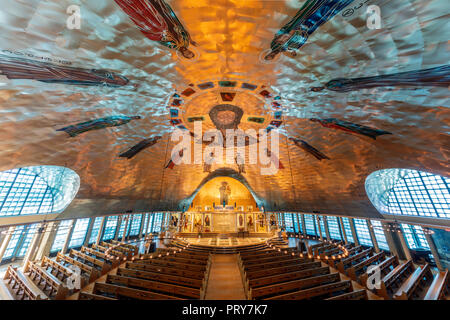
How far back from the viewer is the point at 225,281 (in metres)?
8.91

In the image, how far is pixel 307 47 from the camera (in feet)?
12.3

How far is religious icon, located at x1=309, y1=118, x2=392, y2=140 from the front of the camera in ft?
21.8

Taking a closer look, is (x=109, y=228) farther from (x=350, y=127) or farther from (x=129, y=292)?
(x=350, y=127)

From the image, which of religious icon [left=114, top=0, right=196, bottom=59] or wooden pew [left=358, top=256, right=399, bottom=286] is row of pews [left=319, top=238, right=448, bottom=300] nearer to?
wooden pew [left=358, top=256, right=399, bottom=286]

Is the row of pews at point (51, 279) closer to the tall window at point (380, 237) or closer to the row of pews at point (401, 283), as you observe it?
the row of pews at point (401, 283)

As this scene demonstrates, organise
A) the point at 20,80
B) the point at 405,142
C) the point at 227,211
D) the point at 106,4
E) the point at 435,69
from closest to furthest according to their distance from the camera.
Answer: the point at 106,4 < the point at 435,69 < the point at 20,80 < the point at 405,142 < the point at 227,211

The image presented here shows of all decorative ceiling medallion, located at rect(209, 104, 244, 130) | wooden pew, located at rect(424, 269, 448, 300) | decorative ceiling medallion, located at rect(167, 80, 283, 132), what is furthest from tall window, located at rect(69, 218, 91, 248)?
wooden pew, located at rect(424, 269, 448, 300)

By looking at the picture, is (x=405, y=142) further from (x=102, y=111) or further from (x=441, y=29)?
(x=102, y=111)

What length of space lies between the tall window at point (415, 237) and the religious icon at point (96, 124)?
74.8 feet

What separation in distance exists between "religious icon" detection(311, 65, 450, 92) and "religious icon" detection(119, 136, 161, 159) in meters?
8.37

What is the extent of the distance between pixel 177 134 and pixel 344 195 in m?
12.9

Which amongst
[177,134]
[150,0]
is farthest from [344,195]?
[150,0]

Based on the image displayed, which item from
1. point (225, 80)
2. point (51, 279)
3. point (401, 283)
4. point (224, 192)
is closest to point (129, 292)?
point (51, 279)

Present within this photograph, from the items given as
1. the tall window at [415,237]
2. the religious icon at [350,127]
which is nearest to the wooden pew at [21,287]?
the religious icon at [350,127]
